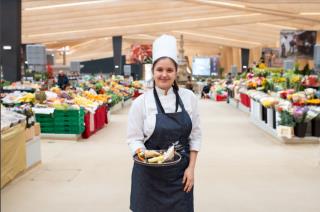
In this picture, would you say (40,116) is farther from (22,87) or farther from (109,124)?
(22,87)

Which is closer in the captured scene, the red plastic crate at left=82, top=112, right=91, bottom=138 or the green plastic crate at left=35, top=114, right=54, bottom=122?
the green plastic crate at left=35, top=114, right=54, bottom=122

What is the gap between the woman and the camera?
2666 millimetres

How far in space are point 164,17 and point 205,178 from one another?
721 inches

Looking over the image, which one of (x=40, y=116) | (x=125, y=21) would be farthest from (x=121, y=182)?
(x=125, y=21)

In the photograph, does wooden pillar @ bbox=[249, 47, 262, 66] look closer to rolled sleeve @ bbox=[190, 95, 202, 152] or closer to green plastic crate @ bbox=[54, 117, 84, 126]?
green plastic crate @ bbox=[54, 117, 84, 126]

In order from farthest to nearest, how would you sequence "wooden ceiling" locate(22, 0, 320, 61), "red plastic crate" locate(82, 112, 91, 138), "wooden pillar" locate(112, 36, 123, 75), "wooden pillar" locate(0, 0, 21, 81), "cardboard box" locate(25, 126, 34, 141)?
"wooden pillar" locate(112, 36, 123, 75) → "wooden ceiling" locate(22, 0, 320, 61) → "wooden pillar" locate(0, 0, 21, 81) → "red plastic crate" locate(82, 112, 91, 138) → "cardboard box" locate(25, 126, 34, 141)

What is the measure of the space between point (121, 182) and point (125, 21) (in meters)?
19.3

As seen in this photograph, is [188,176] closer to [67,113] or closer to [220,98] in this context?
[67,113]

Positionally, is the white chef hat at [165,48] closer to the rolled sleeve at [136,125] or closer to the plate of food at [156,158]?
the rolled sleeve at [136,125]

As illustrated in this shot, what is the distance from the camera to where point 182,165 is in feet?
8.98

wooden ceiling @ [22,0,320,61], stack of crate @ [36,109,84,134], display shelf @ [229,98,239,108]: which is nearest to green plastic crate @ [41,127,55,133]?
stack of crate @ [36,109,84,134]

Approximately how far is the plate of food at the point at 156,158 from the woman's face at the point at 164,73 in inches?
13.5

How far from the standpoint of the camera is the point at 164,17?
23844 millimetres

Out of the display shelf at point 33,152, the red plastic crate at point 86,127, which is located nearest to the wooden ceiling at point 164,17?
the red plastic crate at point 86,127
